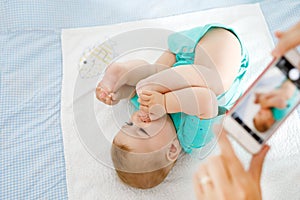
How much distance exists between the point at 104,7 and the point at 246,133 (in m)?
0.70

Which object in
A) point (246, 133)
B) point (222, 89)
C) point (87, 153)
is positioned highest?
point (246, 133)

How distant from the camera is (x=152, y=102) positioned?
89 centimetres

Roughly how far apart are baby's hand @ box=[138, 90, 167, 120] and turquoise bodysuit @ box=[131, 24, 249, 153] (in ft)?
0.23

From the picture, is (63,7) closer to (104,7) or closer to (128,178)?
(104,7)

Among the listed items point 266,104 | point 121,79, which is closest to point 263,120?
point 266,104

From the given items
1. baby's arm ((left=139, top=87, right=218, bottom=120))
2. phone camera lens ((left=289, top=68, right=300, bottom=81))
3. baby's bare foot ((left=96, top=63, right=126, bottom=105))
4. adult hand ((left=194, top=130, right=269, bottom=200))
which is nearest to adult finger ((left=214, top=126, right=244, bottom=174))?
adult hand ((left=194, top=130, right=269, bottom=200))

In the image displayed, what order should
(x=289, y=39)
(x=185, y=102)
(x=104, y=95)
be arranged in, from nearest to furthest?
1. (x=289, y=39)
2. (x=185, y=102)
3. (x=104, y=95)

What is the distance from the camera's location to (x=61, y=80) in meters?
1.08

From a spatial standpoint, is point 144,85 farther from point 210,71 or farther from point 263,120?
point 263,120

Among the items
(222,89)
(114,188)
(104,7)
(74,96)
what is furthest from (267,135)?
(104,7)

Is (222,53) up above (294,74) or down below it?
below

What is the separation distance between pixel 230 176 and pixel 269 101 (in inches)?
4.6

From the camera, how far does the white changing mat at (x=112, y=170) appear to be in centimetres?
94

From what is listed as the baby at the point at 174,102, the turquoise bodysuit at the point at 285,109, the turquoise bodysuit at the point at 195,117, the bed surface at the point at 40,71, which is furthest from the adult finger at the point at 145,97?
the turquoise bodysuit at the point at 285,109
